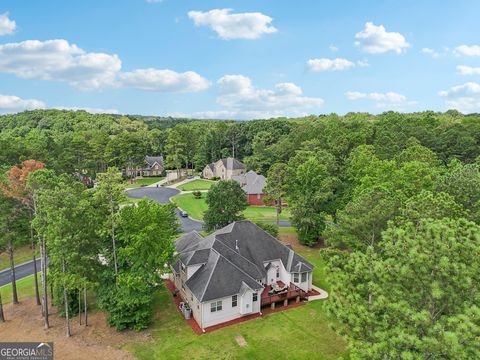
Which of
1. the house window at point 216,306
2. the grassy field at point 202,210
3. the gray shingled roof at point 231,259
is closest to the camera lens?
the house window at point 216,306

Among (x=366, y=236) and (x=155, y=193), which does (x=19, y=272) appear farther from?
(x=155, y=193)

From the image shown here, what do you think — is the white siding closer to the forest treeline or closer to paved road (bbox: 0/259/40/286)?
the forest treeline

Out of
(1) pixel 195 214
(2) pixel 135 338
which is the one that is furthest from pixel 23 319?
(1) pixel 195 214

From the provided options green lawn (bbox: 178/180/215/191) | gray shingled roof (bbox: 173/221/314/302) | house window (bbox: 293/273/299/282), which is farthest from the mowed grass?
green lawn (bbox: 178/180/215/191)

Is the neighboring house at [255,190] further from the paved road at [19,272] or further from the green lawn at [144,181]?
the paved road at [19,272]

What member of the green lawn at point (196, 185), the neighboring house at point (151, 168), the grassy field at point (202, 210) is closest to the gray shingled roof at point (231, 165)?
the green lawn at point (196, 185)

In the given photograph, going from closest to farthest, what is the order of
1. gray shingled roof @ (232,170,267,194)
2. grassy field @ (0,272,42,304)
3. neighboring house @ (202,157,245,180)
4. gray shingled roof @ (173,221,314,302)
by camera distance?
gray shingled roof @ (173,221,314,302) < grassy field @ (0,272,42,304) < gray shingled roof @ (232,170,267,194) < neighboring house @ (202,157,245,180)
